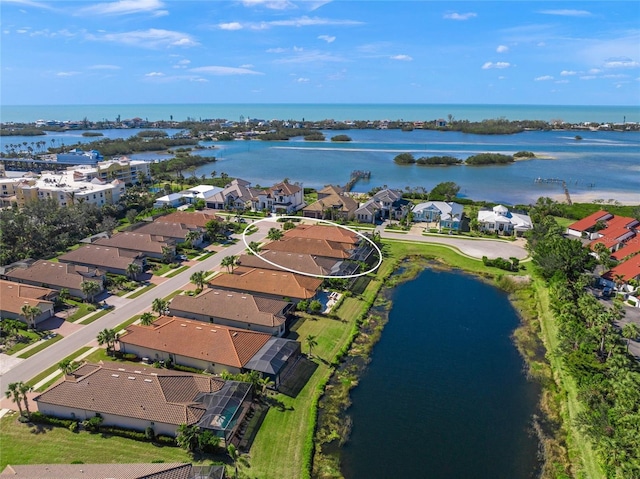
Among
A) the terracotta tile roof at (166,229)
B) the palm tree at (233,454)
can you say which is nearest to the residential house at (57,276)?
the terracotta tile roof at (166,229)

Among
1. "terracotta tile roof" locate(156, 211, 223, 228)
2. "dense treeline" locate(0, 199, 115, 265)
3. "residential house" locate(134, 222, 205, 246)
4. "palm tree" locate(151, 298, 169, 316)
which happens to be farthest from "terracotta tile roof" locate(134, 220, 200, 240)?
"palm tree" locate(151, 298, 169, 316)

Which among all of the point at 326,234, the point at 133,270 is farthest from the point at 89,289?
the point at 326,234

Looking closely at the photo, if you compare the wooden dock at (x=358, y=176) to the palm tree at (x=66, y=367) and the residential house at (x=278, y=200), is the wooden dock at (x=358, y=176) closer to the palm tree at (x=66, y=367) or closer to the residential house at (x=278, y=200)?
the residential house at (x=278, y=200)

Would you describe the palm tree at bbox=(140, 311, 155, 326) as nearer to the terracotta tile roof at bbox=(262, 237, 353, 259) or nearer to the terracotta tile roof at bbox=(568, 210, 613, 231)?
the terracotta tile roof at bbox=(262, 237, 353, 259)

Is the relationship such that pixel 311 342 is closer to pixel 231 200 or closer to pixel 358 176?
pixel 231 200

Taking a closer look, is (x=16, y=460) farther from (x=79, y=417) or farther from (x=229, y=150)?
(x=229, y=150)
